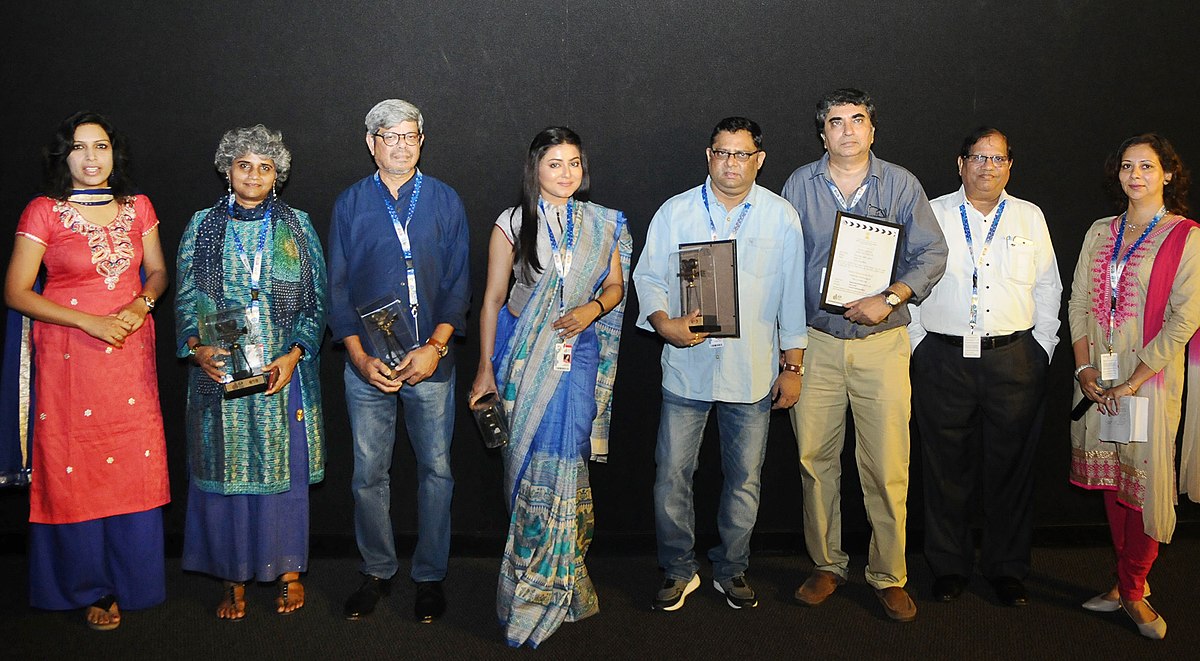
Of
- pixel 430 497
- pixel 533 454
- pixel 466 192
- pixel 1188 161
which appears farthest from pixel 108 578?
pixel 1188 161

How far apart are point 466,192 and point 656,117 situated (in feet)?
2.69

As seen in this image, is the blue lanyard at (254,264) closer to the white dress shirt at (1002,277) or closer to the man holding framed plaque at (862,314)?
the man holding framed plaque at (862,314)

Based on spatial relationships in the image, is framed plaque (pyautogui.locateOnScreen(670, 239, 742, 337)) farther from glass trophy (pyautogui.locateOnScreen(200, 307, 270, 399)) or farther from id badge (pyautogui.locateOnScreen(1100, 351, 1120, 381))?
glass trophy (pyautogui.locateOnScreen(200, 307, 270, 399))

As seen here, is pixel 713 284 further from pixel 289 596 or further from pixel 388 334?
pixel 289 596

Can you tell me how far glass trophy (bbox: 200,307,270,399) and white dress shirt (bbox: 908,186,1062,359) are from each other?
240cm

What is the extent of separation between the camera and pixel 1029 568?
355cm

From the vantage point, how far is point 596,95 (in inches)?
145

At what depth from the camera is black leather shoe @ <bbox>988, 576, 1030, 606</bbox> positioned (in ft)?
11.1

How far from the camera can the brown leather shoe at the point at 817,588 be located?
3376 mm

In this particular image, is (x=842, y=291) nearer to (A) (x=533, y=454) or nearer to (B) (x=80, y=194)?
(A) (x=533, y=454)

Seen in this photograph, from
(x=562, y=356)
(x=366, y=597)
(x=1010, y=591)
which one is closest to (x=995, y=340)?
(x=1010, y=591)

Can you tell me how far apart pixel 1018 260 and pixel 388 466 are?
238cm

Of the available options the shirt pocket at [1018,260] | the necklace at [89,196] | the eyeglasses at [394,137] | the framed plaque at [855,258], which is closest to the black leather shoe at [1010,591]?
the shirt pocket at [1018,260]

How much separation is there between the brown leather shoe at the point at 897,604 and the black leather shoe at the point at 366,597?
1798 mm
